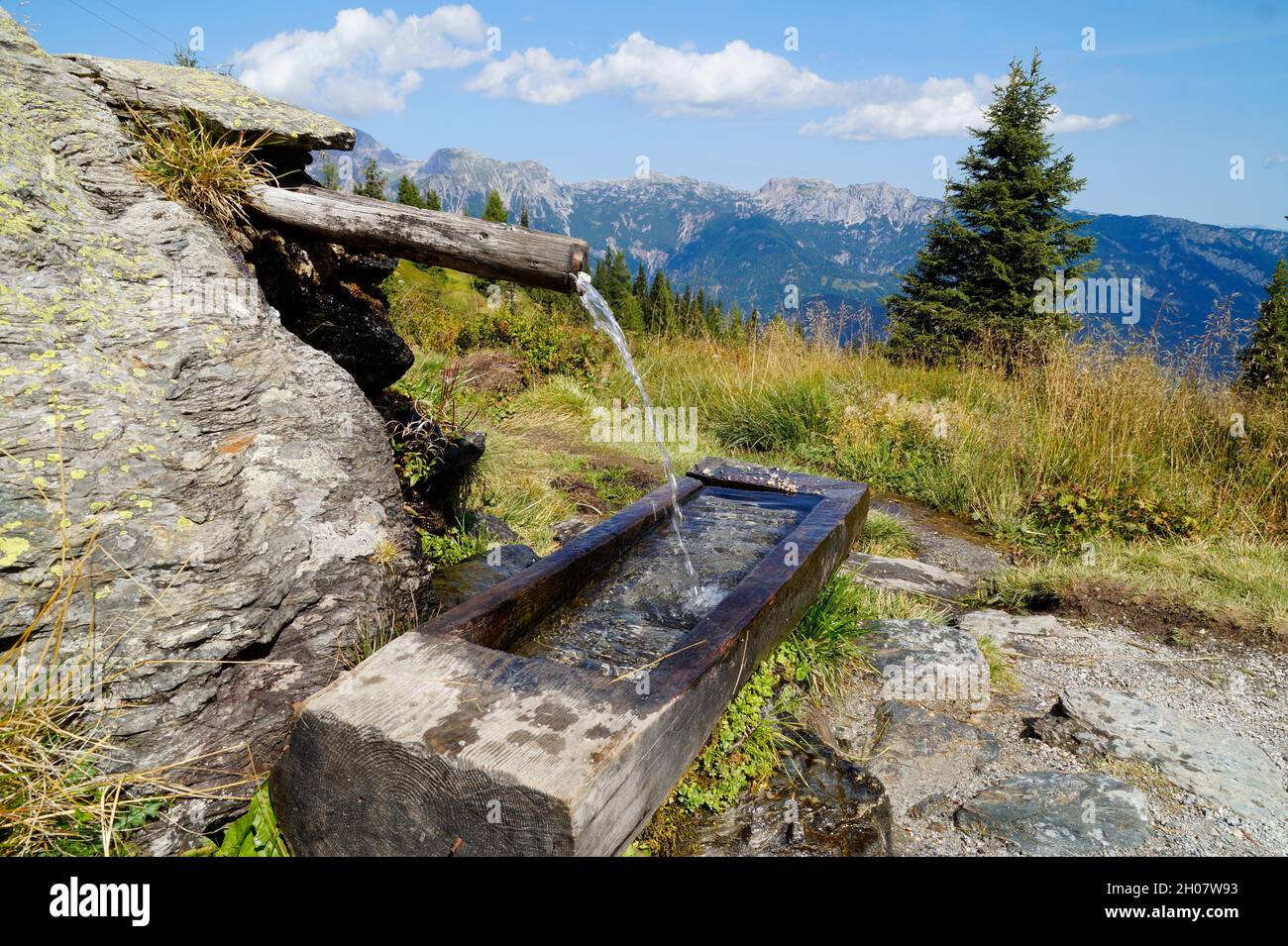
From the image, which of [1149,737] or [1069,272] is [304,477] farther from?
[1069,272]

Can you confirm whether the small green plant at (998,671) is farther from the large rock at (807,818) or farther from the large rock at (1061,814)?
the large rock at (807,818)

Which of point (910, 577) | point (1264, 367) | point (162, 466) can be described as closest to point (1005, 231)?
point (1264, 367)

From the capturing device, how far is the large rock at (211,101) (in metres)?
2.96

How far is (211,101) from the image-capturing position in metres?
3.03

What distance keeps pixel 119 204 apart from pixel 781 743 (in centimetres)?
313

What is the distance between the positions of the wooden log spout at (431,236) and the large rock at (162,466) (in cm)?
43

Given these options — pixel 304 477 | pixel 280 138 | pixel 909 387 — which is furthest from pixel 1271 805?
pixel 909 387

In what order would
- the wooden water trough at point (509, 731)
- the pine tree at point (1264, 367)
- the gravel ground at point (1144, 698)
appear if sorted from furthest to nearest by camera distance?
1. the pine tree at point (1264, 367)
2. the gravel ground at point (1144, 698)
3. the wooden water trough at point (509, 731)

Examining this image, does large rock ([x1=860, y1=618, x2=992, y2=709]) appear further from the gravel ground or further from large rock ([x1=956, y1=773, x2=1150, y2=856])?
large rock ([x1=956, y1=773, x2=1150, y2=856])

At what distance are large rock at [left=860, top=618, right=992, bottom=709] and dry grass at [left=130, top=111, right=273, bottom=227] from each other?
340 cm

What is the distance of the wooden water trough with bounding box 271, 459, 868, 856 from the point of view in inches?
59.8

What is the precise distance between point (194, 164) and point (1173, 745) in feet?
14.8
